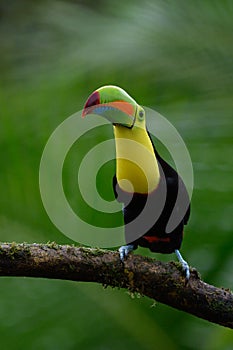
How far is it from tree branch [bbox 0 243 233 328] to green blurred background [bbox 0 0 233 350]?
327mm

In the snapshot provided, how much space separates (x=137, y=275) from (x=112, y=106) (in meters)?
0.38

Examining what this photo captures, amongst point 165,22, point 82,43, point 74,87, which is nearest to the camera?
point 74,87

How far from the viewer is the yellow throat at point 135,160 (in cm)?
163

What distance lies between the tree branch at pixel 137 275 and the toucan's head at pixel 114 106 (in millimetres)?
302

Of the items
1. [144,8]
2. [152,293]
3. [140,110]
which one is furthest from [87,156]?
[144,8]

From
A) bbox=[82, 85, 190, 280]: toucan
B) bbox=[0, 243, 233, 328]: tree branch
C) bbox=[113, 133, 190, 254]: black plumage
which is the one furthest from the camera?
bbox=[113, 133, 190, 254]: black plumage

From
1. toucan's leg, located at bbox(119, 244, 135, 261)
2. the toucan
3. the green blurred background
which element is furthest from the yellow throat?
the green blurred background

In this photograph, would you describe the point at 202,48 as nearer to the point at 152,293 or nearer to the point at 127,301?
the point at 127,301

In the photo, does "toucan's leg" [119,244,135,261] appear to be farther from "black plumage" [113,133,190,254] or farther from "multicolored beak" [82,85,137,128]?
"multicolored beak" [82,85,137,128]

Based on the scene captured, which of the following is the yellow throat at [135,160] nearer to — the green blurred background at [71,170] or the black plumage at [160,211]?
the black plumage at [160,211]

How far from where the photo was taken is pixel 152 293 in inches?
61.2

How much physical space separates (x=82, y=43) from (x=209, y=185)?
0.83 metres

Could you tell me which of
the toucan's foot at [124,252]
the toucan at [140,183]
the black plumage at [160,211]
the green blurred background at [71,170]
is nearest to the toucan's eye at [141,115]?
the toucan at [140,183]

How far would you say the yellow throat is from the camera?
5.36 ft
